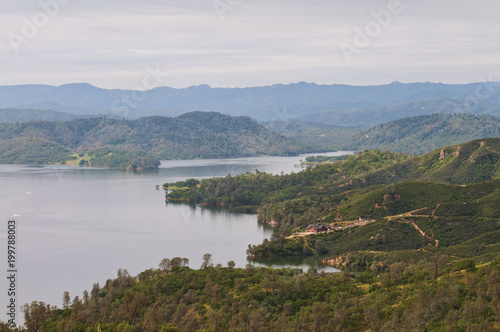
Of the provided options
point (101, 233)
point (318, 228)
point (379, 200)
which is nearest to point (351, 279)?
point (318, 228)

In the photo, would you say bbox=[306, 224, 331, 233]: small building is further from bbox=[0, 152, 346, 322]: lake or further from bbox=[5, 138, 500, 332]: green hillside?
bbox=[0, 152, 346, 322]: lake

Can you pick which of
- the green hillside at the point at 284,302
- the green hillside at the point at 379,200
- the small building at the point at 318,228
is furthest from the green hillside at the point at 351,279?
the small building at the point at 318,228

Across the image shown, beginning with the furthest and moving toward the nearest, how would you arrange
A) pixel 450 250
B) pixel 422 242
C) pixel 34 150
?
pixel 34 150 → pixel 422 242 → pixel 450 250

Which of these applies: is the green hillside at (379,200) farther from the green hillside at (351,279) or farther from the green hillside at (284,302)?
the green hillside at (284,302)

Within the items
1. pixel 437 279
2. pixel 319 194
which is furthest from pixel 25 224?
pixel 437 279

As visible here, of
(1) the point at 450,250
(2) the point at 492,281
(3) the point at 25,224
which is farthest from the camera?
(3) the point at 25,224

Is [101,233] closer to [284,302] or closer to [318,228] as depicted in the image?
[318,228]

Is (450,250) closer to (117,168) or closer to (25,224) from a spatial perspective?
(25,224)

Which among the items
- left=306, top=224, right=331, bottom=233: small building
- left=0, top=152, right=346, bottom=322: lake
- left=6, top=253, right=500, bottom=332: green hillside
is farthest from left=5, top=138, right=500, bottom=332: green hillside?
left=0, top=152, right=346, bottom=322: lake
